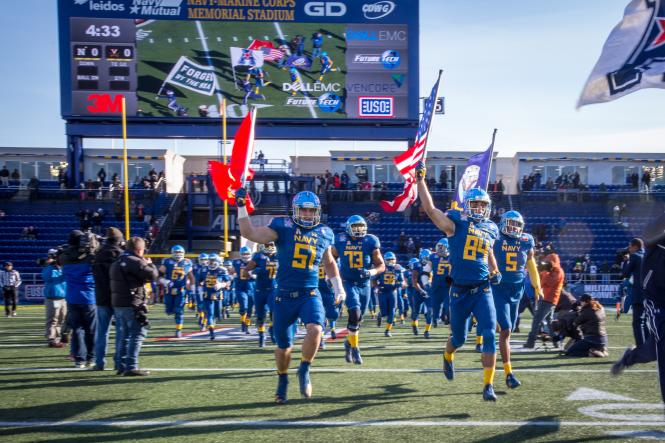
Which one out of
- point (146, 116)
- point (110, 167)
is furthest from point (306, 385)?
point (110, 167)

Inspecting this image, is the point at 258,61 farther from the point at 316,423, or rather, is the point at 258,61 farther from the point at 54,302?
the point at 316,423

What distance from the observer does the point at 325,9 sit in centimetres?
2948

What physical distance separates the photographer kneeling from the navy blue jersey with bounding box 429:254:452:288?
381 cm

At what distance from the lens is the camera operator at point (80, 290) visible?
8805mm

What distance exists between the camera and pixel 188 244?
31438mm

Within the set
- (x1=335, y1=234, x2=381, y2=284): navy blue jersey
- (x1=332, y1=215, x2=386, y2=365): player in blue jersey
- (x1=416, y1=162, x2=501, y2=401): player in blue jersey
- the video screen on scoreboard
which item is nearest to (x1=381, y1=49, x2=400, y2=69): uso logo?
the video screen on scoreboard

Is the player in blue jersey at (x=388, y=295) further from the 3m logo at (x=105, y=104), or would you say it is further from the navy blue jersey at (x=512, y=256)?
the 3m logo at (x=105, y=104)

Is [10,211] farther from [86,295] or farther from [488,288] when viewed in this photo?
[488,288]

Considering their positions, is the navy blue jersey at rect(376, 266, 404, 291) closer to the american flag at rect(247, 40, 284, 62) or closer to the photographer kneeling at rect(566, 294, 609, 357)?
the photographer kneeling at rect(566, 294, 609, 357)

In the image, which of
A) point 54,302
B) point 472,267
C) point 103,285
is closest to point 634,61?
point 472,267

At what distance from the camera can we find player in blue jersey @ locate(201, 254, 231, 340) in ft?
42.4

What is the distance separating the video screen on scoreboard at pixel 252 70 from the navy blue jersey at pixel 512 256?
21162 mm

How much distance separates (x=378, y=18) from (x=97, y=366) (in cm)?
2424

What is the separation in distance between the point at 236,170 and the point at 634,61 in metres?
4.32
